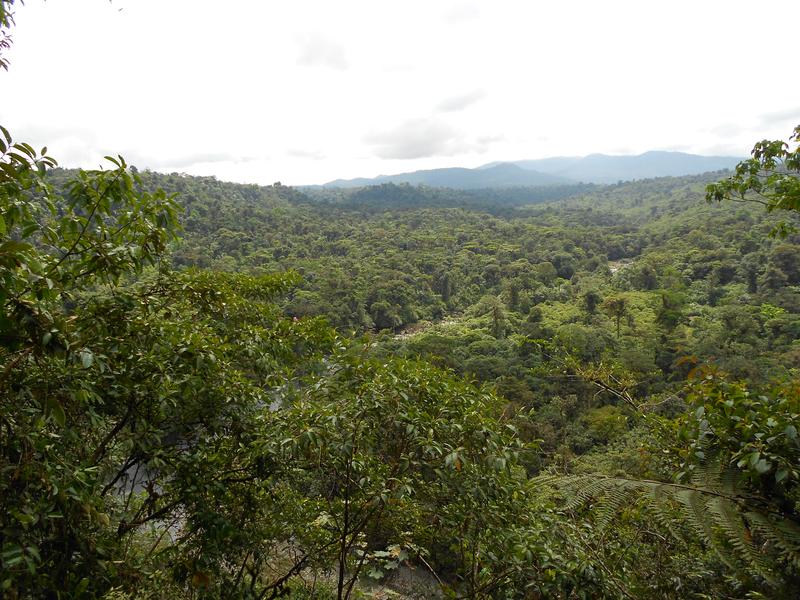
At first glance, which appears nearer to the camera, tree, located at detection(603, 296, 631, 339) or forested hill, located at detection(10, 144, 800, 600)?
forested hill, located at detection(10, 144, 800, 600)

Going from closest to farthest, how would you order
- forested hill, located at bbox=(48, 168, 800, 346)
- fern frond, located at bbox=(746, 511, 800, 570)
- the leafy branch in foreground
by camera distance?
fern frond, located at bbox=(746, 511, 800, 570)
the leafy branch in foreground
forested hill, located at bbox=(48, 168, 800, 346)

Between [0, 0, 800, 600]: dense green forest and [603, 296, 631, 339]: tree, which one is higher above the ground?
[0, 0, 800, 600]: dense green forest

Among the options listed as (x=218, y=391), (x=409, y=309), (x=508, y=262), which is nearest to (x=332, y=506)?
(x=218, y=391)

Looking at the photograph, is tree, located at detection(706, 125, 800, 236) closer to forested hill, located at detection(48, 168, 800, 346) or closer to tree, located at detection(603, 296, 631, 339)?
forested hill, located at detection(48, 168, 800, 346)

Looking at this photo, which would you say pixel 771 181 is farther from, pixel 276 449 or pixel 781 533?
pixel 276 449

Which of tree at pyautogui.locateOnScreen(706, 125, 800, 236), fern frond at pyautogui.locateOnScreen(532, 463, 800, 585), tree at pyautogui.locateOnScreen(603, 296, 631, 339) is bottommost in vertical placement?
tree at pyautogui.locateOnScreen(603, 296, 631, 339)

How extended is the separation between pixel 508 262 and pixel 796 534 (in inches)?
2088

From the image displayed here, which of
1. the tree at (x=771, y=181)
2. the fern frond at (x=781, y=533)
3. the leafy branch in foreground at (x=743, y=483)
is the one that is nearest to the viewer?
the fern frond at (x=781, y=533)

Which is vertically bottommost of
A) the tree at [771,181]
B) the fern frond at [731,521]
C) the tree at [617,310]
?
the tree at [617,310]

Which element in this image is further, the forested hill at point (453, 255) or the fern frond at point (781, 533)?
the forested hill at point (453, 255)

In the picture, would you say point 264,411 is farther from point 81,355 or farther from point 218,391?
point 81,355

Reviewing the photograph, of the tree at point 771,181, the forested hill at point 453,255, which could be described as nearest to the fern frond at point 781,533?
the tree at point 771,181

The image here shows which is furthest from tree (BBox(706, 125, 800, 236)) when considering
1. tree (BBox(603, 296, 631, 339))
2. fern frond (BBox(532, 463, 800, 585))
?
tree (BBox(603, 296, 631, 339))

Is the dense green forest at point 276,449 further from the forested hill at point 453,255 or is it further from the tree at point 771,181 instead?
the forested hill at point 453,255
